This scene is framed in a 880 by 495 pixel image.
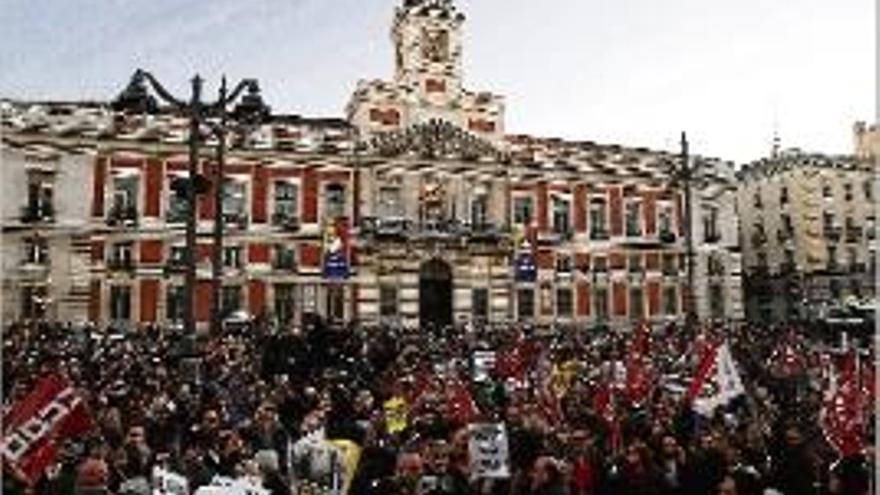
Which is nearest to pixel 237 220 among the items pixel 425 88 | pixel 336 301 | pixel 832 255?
pixel 336 301

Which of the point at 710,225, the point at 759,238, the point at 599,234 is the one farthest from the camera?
the point at 759,238

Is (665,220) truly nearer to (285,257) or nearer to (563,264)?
(563,264)

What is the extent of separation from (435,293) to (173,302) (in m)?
10.9

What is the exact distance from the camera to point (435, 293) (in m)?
46.3

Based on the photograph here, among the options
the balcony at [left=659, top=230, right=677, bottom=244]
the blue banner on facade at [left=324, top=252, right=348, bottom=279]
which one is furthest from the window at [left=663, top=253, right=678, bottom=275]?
the blue banner on facade at [left=324, top=252, right=348, bottom=279]

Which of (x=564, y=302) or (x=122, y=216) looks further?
(x=564, y=302)

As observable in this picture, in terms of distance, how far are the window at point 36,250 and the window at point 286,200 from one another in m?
9.09

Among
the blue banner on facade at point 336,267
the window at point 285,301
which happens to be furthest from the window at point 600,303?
the blue banner on facade at point 336,267

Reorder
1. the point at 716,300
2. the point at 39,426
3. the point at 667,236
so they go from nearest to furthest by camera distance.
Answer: the point at 39,426
the point at 667,236
the point at 716,300

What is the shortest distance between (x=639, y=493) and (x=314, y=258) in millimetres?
35251

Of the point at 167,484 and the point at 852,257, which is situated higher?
the point at 852,257

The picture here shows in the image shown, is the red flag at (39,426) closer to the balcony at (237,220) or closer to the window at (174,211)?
the balcony at (237,220)

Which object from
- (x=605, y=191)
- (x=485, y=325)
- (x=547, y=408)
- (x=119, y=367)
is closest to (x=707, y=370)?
(x=547, y=408)

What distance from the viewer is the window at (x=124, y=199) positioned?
42.5 metres
